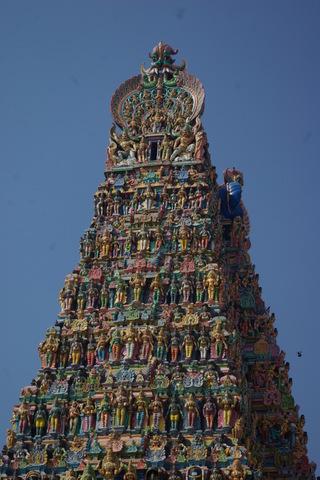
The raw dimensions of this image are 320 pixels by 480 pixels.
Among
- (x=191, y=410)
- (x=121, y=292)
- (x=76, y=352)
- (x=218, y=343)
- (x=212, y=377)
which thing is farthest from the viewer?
(x=121, y=292)

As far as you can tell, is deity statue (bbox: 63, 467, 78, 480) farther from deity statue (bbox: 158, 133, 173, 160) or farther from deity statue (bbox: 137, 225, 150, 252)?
deity statue (bbox: 158, 133, 173, 160)

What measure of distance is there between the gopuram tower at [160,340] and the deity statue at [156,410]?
5cm

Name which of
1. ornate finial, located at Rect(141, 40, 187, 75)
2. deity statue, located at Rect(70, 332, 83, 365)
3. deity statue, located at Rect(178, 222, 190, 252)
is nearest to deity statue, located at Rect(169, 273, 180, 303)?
deity statue, located at Rect(178, 222, 190, 252)

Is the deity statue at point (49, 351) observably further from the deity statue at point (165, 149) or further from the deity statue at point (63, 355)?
the deity statue at point (165, 149)

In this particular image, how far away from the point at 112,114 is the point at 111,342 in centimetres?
1262

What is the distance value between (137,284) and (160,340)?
9.53 ft

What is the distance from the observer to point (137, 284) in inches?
1553

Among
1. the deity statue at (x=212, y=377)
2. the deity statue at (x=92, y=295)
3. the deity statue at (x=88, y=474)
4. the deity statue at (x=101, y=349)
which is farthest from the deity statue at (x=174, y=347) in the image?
the deity statue at (x=88, y=474)

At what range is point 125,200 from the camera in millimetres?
43750

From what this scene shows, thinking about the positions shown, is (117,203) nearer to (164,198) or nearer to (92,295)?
(164,198)

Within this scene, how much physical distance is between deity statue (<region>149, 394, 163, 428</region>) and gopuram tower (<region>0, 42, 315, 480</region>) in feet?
0.16

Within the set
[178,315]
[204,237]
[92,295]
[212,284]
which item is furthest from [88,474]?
[204,237]

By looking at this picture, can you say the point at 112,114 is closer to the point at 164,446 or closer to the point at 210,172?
the point at 210,172

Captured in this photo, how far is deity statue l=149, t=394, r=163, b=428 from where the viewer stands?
1388 inches
